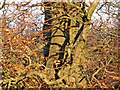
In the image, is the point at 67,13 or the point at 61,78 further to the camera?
the point at 67,13

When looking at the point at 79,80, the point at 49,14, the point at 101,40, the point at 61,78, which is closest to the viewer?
the point at 61,78

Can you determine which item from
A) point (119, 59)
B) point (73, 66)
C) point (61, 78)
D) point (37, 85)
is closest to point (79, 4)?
point (73, 66)

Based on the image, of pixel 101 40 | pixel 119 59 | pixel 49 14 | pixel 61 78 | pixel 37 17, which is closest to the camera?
pixel 61 78

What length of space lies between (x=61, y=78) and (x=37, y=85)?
1296 millimetres

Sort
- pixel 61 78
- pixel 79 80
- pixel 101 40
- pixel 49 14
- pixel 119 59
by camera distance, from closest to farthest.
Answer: pixel 61 78, pixel 79 80, pixel 49 14, pixel 101 40, pixel 119 59

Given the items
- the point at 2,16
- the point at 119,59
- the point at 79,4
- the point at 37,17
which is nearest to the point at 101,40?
the point at 119,59

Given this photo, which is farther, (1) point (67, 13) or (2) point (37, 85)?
(2) point (37, 85)

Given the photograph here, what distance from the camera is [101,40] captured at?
6.50 m

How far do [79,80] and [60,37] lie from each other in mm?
1443

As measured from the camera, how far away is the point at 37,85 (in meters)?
5.11

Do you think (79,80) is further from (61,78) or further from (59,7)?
(59,7)

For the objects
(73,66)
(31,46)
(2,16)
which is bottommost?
(73,66)

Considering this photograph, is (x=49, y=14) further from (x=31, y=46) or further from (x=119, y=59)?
(x=119, y=59)

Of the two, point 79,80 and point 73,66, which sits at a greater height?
point 73,66
